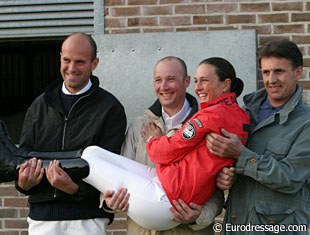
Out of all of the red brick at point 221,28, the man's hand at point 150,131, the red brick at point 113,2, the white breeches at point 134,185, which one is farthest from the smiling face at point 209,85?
the red brick at point 113,2

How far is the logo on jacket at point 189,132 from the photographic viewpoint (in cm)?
315

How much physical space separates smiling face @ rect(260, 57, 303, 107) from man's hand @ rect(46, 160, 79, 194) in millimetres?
1150

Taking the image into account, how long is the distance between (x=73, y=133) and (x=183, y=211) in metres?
0.78

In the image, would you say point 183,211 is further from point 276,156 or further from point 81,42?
point 81,42

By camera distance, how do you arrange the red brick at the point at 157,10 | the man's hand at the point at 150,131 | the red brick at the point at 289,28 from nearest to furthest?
the man's hand at the point at 150,131
the red brick at the point at 289,28
the red brick at the point at 157,10

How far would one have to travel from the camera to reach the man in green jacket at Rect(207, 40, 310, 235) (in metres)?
3.11

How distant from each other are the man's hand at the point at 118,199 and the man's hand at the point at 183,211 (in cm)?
24

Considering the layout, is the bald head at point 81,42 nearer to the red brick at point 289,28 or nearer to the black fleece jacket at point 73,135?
the black fleece jacket at point 73,135

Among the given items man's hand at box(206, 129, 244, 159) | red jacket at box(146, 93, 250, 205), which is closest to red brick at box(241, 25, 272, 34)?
red jacket at box(146, 93, 250, 205)

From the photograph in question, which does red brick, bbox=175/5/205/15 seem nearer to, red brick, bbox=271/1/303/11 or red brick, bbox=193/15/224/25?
→ red brick, bbox=193/15/224/25

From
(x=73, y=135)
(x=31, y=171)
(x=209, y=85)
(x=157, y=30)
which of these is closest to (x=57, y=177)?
(x=31, y=171)

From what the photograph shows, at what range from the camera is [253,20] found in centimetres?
493

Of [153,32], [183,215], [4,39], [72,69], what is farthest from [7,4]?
[183,215]

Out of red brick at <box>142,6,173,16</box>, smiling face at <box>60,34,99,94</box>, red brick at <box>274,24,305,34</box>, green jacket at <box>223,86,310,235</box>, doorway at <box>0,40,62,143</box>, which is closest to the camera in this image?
green jacket at <box>223,86,310,235</box>
